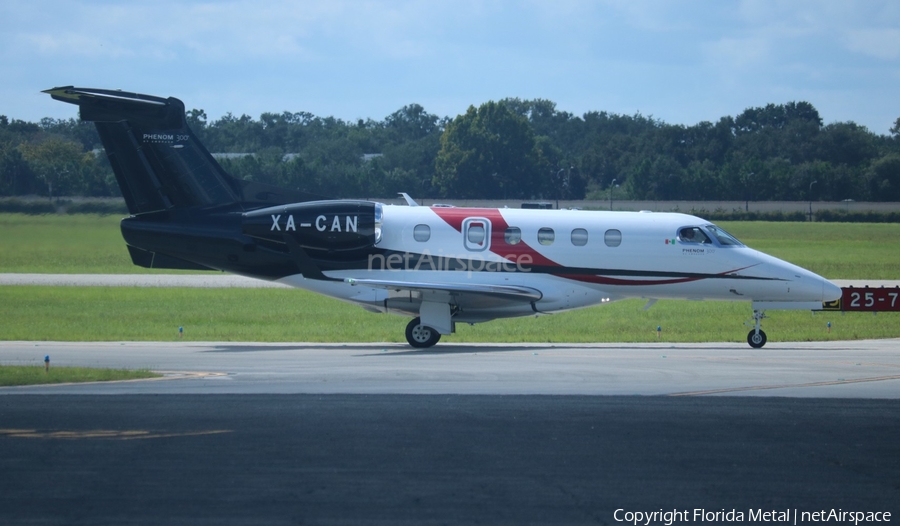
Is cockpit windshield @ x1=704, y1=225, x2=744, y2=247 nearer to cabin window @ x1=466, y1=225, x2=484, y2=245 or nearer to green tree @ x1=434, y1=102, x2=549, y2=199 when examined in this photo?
cabin window @ x1=466, y1=225, x2=484, y2=245

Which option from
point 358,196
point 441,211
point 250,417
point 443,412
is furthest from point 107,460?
point 358,196

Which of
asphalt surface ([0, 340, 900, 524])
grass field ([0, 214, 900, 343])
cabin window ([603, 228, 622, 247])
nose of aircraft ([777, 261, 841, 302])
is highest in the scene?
cabin window ([603, 228, 622, 247])

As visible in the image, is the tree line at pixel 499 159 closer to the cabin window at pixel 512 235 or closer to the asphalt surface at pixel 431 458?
the cabin window at pixel 512 235

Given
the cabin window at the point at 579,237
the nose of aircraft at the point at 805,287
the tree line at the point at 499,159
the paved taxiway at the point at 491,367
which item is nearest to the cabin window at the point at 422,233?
the paved taxiway at the point at 491,367

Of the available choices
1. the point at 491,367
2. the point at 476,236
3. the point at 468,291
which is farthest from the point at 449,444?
the point at 476,236

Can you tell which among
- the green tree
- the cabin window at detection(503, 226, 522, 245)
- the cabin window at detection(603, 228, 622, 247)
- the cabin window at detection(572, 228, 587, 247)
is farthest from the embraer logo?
the green tree

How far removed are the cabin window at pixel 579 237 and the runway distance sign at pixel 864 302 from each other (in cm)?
596

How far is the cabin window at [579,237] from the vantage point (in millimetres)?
22516

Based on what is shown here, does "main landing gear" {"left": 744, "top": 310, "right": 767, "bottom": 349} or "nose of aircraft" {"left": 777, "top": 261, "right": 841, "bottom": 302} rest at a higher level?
"nose of aircraft" {"left": 777, "top": 261, "right": 841, "bottom": 302}

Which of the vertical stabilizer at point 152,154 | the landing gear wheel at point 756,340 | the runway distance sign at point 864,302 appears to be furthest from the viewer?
the runway distance sign at point 864,302

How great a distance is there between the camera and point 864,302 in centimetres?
2353

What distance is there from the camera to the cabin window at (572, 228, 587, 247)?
22.5m

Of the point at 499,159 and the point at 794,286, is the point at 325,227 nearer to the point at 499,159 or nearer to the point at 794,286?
the point at 794,286

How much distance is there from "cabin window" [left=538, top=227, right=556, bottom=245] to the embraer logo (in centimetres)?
414
